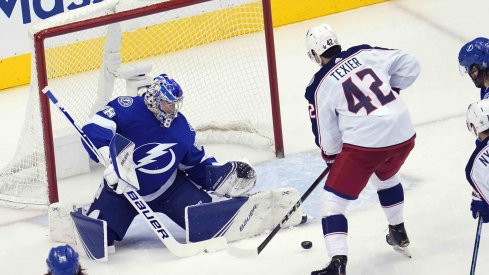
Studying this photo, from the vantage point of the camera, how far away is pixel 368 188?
641 centimetres

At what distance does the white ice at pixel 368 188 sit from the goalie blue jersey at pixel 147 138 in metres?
0.33

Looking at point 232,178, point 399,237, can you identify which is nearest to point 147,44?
point 232,178

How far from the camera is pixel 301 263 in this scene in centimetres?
567

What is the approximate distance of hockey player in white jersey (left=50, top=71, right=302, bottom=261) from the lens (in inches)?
227

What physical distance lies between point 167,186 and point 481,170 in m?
1.64

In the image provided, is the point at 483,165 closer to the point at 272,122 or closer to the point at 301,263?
the point at 301,263

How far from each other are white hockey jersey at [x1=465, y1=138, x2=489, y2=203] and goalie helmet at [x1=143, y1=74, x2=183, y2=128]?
4.57 feet

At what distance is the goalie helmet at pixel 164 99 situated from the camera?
572cm

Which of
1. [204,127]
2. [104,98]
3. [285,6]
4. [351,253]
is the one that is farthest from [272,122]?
[285,6]

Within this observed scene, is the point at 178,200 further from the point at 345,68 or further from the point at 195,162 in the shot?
the point at 345,68

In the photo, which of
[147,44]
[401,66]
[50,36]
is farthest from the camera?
[147,44]

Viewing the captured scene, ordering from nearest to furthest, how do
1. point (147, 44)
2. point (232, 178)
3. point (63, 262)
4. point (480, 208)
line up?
1. point (63, 262)
2. point (480, 208)
3. point (232, 178)
4. point (147, 44)

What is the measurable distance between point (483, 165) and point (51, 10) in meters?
3.64

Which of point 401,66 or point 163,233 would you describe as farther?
point 163,233
